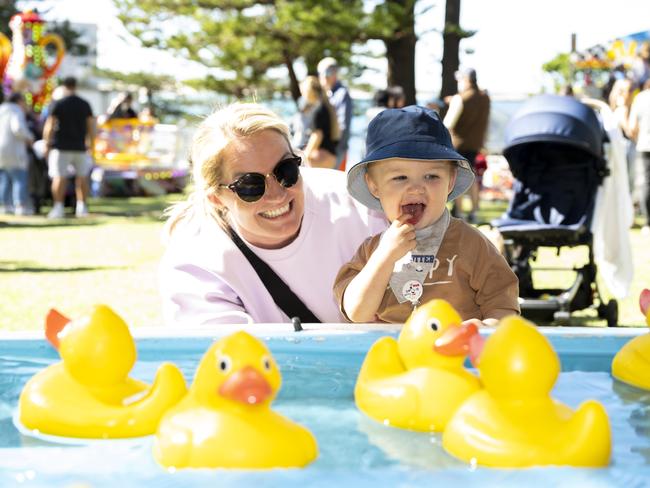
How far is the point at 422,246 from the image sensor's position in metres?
2.86

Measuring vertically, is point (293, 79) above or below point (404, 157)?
above

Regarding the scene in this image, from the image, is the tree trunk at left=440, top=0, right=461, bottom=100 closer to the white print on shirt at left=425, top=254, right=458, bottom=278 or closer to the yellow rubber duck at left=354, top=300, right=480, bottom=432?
the white print on shirt at left=425, top=254, right=458, bottom=278

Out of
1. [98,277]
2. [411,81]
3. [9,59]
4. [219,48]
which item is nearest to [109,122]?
[219,48]

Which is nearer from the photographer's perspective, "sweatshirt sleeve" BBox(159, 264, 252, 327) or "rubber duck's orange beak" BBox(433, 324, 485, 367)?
"rubber duck's orange beak" BBox(433, 324, 485, 367)

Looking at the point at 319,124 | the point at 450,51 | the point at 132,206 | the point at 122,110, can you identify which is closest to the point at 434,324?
the point at 319,124

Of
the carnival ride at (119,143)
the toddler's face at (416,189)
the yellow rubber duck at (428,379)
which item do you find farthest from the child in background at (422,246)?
the carnival ride at (119,143)

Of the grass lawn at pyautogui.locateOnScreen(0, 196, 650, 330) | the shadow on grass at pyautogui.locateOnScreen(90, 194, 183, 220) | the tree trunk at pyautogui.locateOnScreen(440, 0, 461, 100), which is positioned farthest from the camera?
the tree trunk at pyautogui.locateOnScreen(440, 0, 461, 100)

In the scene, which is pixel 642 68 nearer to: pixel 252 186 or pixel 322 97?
pixel 322 97

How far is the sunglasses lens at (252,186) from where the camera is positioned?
9.96ft

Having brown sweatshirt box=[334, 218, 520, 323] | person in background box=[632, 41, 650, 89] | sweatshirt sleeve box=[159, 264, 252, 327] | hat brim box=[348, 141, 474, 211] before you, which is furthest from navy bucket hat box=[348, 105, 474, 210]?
person in background box=[632, 41, 650, 89]

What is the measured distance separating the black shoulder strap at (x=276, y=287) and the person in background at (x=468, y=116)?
7842 mm

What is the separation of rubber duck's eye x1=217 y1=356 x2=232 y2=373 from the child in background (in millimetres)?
1120

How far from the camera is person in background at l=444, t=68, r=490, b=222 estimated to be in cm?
1086

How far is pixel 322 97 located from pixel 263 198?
7.33 meters
